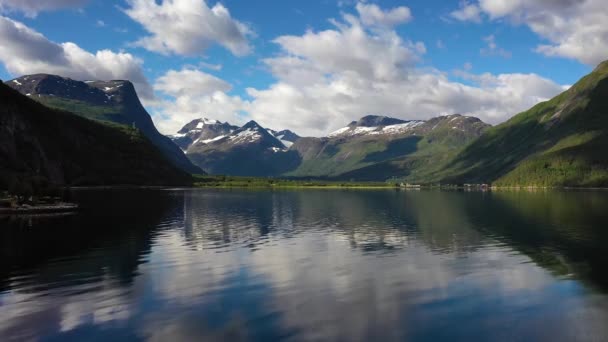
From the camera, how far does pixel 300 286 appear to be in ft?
145

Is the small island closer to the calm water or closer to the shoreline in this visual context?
the shoreline

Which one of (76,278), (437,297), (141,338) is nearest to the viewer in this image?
(141,338)

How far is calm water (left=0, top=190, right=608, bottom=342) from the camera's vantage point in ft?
104

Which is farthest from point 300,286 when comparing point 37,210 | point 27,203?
point 27,203

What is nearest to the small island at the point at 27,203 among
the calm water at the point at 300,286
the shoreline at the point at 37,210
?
the shoreline at the point at 37,210

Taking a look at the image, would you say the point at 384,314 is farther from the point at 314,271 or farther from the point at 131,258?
the point at 131,258

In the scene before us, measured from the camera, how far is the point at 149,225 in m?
98.0

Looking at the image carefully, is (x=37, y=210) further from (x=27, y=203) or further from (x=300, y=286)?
(x=300, y=286)

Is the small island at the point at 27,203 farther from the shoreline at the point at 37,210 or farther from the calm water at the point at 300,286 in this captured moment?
the calm water at the point at 300,286

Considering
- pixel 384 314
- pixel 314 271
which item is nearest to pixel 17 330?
pixel 384 314

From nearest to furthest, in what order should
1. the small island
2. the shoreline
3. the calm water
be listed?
the calm water < the shoreline < the small island

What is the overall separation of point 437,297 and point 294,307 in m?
13.0

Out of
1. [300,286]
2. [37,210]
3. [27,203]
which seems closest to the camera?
[300,286]

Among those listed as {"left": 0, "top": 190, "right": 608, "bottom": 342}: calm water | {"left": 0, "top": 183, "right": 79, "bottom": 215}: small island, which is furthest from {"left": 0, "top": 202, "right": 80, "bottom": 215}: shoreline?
{"left": 0, "top": 190, "right": 608, "bottom": 342}: calm water
